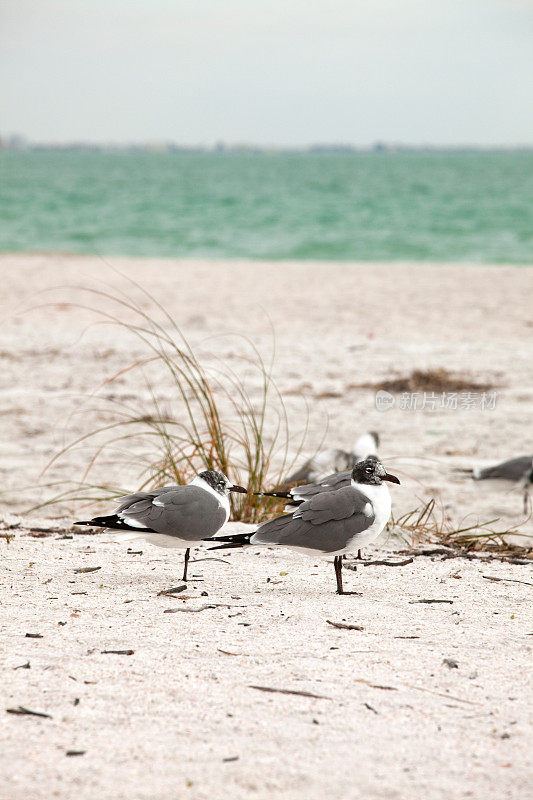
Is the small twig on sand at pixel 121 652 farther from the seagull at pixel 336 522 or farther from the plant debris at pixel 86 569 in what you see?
the plant debris at pixel 86 569

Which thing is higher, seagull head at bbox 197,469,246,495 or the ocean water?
the ocean water

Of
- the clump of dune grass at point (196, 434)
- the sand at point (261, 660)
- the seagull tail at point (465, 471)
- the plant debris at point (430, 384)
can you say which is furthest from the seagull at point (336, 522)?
the plant debris at point (430, 384)

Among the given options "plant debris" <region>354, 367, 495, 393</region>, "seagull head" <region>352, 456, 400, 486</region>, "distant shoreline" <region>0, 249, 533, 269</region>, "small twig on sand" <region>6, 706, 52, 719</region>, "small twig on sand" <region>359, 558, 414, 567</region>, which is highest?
"distant shoreline" <region>0, 249, 533, 269</region>

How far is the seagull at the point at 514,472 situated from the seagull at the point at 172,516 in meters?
2.53

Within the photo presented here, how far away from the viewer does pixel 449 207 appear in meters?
33.9

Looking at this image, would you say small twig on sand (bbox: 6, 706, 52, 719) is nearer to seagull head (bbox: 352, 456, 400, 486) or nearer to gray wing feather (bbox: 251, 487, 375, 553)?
gray wing feather (bbox: 251, 487, 375, 553)

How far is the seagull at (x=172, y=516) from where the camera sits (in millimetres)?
3146

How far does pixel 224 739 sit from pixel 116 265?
54.8 feet

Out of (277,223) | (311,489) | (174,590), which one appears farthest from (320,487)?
(277,223)

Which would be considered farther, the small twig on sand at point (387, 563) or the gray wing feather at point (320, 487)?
the small twig on sand at point (387, 563)

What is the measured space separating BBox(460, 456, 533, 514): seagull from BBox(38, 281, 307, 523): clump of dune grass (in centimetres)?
114

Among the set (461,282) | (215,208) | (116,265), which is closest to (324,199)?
(215,208)

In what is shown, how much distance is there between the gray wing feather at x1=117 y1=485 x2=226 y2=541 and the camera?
3.15 m

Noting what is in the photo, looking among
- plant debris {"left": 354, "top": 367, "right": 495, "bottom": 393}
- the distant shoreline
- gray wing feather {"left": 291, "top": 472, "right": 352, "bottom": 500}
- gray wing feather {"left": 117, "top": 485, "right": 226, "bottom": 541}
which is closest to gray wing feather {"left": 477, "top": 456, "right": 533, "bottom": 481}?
gray wing feather {"left": 291, "top": 472, "right": 352, "bottom": 500}
